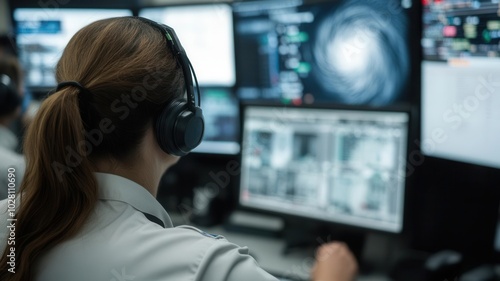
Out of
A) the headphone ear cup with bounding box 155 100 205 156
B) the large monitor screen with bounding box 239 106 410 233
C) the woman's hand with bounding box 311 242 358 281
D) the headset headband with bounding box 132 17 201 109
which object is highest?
the headset headband with bounding box 132 17 201 109

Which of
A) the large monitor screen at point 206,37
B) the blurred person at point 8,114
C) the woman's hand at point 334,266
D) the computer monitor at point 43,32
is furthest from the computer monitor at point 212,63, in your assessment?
the woman's hand at point 334,266

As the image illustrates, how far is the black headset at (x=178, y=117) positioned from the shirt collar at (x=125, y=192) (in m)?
0.09

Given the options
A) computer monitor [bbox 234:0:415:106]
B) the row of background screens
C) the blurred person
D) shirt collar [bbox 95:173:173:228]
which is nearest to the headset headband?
shirt collar [bbox 95:173:173:228]

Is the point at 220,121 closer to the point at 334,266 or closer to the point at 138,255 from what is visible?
the point at 334,266

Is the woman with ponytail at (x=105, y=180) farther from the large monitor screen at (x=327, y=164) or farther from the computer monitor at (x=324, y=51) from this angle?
the computer monitor at (x=324, y=51)

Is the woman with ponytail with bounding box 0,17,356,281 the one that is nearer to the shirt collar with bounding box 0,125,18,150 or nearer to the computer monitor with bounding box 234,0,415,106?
the computer monitor with bounding box 234,0,415,106

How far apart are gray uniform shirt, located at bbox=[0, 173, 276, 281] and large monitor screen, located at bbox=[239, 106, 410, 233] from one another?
74 cm

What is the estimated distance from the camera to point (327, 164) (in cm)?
155

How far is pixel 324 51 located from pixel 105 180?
1.09 metres

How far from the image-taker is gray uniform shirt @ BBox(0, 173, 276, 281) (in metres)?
0.74

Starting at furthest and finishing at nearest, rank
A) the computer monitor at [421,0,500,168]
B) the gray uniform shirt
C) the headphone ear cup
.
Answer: the computer monitor at [421,0,500,168] < the headphone ear cup < the gray uniform shirt

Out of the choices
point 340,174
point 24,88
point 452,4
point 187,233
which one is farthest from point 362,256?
point 24,88

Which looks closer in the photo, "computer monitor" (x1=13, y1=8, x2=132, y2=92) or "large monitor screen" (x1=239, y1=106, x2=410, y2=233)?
"large monitor screen" (x1=239, y1=106, x2=410, y2=233)

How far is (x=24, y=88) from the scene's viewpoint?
217 centimetres
